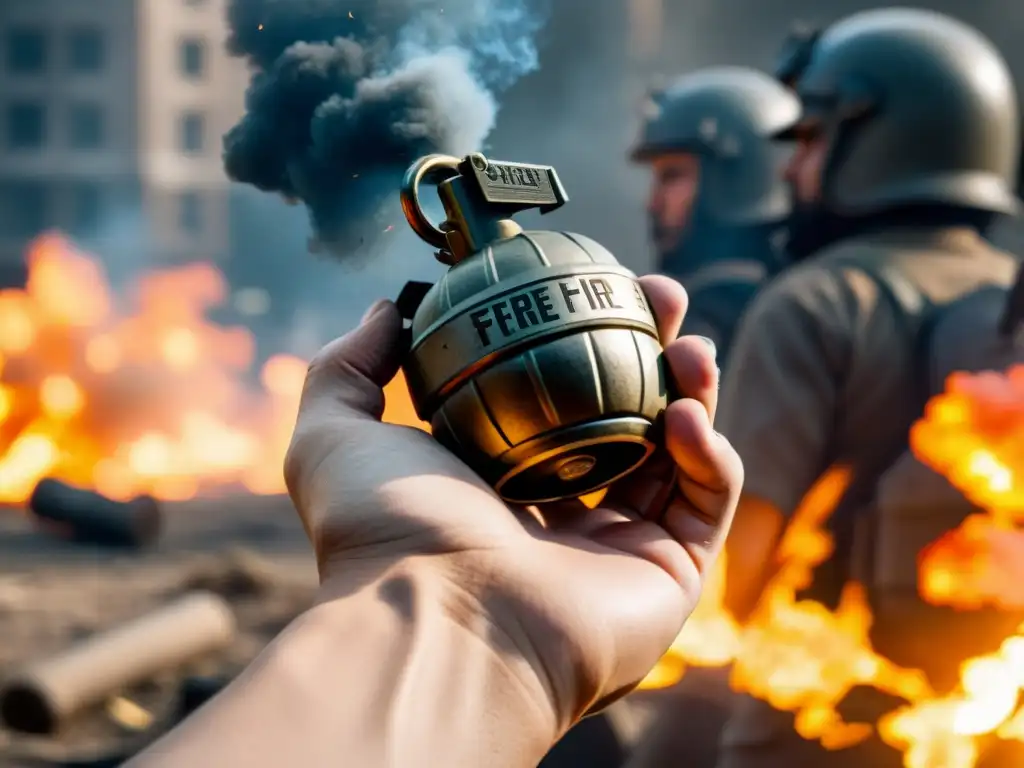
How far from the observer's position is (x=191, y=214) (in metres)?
22.2

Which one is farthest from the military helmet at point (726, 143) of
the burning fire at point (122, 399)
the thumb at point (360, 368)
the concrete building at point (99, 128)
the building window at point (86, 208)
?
the building window at point (86, 208)

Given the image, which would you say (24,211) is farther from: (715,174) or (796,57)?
(796,57)

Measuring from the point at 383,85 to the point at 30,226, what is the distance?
930 inches

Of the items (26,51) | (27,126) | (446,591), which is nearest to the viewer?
(446,591)

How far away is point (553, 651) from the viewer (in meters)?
1.66

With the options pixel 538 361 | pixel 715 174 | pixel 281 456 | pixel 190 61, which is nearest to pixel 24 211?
pixel 190 61

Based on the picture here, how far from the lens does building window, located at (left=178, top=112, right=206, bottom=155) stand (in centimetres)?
2297

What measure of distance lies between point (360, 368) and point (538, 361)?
1.32 feet

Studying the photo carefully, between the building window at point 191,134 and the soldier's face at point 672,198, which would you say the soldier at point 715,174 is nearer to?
the soldier's face at point 672,198

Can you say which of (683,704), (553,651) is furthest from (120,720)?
(553,651)

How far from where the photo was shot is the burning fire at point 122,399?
13039 mm

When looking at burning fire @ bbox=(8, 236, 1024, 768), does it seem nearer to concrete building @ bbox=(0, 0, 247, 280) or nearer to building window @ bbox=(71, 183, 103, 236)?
concrete building @ bbox=(0, 0, 247, 280)

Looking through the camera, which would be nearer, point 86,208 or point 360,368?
point 360,368

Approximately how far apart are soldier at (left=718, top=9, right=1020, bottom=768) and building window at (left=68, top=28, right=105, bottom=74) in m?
21.6
